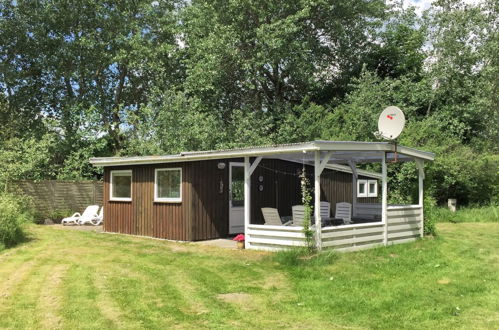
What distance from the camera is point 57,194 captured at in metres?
16.3

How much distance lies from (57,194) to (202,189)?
25.0 feet

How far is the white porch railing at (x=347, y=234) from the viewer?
884 cm

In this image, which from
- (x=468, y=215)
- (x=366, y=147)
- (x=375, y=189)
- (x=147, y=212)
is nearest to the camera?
(x=366, y=147)

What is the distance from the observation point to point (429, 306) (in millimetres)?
5707

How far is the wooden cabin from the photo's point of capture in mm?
10977

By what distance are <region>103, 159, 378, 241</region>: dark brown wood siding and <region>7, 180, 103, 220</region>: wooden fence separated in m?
3.76

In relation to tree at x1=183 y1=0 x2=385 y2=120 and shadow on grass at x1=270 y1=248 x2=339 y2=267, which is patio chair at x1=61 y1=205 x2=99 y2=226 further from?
shadow on grass at x1=270 y1=248 x2=339 y2=267

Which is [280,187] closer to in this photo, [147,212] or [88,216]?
[147,212]

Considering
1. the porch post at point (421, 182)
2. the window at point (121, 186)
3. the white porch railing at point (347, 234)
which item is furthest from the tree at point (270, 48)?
the white porch railing at point (347, 234)

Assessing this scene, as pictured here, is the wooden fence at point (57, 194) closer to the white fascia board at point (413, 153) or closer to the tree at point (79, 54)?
the tree at point (79, 54)

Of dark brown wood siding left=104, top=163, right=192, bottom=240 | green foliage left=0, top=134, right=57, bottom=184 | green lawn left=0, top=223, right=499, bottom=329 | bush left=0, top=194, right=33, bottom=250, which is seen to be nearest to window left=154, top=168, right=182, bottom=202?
dark brown wood siding left=104, top=163, right=192, bottom=240

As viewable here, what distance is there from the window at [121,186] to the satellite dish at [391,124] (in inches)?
271

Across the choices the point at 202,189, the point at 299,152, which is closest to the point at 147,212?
the point at 202,189

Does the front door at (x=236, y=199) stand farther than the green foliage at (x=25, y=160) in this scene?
No
